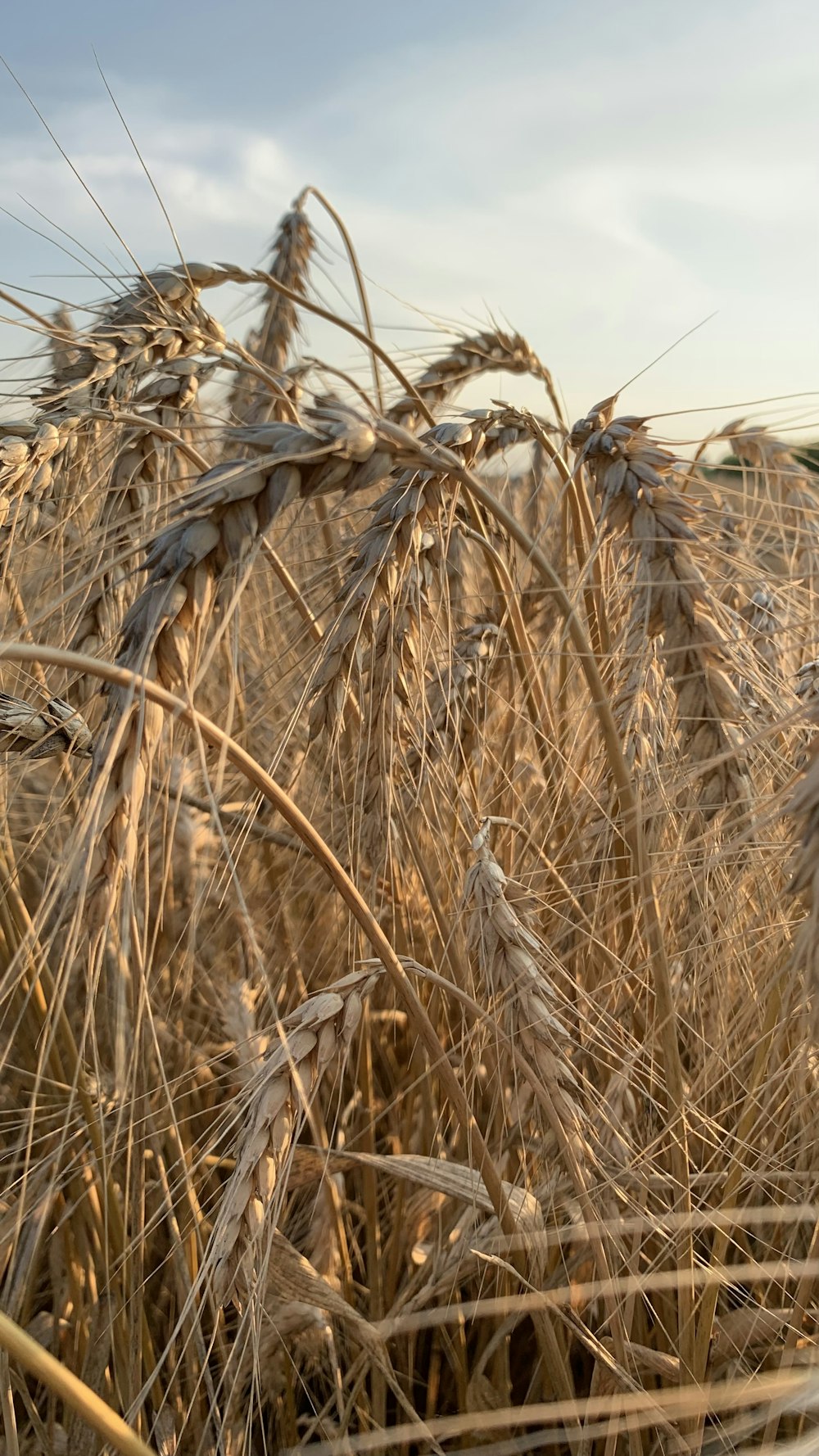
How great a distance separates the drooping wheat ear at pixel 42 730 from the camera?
79 cm

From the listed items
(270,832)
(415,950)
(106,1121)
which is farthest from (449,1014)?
(106,1121)

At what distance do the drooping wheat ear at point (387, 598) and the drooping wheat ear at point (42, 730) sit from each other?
0.21 meters

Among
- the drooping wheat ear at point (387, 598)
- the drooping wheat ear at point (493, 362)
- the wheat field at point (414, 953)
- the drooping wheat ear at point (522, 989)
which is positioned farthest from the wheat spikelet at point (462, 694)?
the drooping wheat ear at point (493, 362)

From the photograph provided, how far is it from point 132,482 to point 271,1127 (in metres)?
0.78

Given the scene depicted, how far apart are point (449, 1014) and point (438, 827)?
340mm

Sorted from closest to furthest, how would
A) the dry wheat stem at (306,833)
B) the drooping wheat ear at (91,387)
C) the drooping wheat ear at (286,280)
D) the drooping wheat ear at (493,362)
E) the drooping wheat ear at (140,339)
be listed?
the dry wheat stem at (306,833) → the drooping wheat ear at (91,387) → the drooping wheat ear at (140,339) → the drooping wheat ear at (493,362) → the drooping wheat ear at (286,280)

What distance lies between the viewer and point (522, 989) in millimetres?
849

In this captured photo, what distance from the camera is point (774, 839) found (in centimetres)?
96

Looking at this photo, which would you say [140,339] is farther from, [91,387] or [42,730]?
[42,730]

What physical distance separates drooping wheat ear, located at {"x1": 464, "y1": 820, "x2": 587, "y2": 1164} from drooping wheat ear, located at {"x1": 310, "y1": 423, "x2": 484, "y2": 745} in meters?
0.17

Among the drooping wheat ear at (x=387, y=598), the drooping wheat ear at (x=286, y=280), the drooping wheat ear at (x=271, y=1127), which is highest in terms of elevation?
the drooping wheat ear at (x=286, y=280)

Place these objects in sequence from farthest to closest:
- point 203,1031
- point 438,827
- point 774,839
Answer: point 203,1031 < point 438,827 < point 774,839

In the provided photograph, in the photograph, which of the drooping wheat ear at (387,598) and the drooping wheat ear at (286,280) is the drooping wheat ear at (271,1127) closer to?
the drooping wheat ear at (387,598)

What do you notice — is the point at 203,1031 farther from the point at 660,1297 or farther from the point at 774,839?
the point at 774,839
